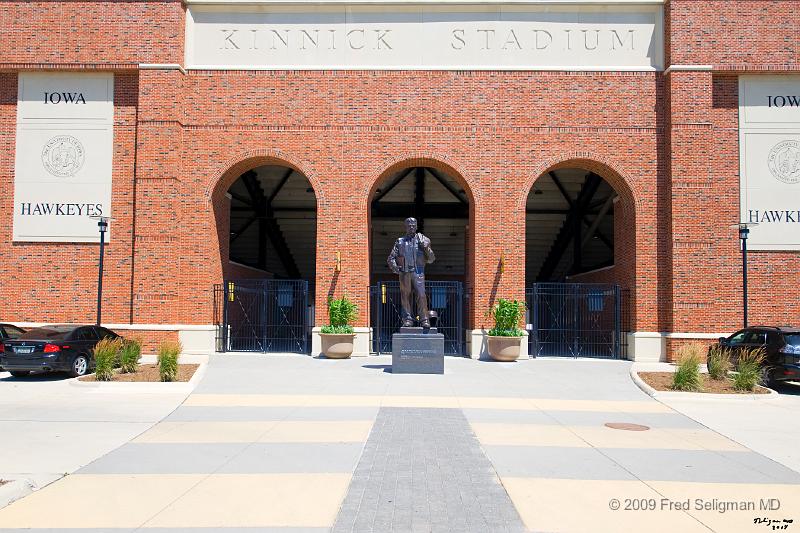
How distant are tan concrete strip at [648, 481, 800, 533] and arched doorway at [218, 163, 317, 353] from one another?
54.0 ft

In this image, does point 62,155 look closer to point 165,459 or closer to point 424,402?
point 424,402

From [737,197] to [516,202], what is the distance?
21.9 feet

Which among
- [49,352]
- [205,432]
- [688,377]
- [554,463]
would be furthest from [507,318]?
[49,352]

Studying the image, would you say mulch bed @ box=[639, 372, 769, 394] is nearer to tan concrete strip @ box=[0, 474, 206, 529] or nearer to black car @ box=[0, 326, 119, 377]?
tan concrete strip @ box=[0, 474, 206, 529]

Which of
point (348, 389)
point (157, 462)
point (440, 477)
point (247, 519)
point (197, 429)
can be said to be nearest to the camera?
point (247, 519)

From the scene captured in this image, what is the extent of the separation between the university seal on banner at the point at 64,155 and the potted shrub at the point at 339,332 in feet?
30.7

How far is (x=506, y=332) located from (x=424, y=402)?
7.87 meters

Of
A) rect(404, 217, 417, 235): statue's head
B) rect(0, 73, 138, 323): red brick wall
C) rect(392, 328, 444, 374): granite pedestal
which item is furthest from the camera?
rect(0, 73, 138, 323): red brick wall

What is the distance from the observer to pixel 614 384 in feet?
49.6

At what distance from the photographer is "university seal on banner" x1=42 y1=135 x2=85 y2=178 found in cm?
2052

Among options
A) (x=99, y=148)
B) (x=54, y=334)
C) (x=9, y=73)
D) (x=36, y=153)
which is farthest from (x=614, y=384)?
(x=9, y=73)

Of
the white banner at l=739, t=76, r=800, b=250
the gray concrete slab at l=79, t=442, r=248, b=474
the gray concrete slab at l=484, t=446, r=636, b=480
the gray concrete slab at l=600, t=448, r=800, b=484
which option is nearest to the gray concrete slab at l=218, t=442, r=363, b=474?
the gray concrete slab at l=79, t=442, r=248, b=474

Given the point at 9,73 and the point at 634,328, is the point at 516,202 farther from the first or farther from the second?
the point at 9,73

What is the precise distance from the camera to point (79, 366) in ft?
51.0
